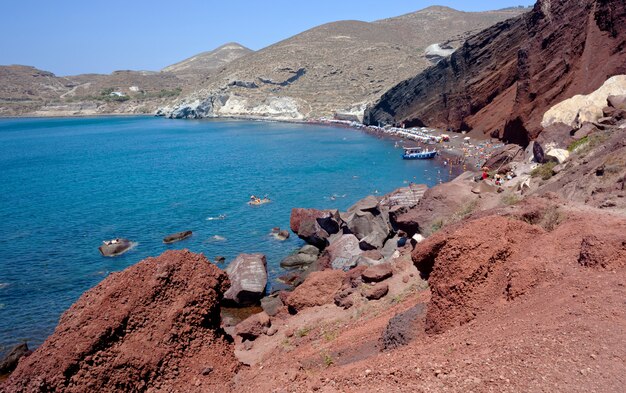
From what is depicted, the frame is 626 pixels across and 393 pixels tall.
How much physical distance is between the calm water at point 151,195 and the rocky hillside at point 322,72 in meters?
28.1

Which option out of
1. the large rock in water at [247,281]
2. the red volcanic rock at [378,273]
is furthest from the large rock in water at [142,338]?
the large rock in water at [247,281]

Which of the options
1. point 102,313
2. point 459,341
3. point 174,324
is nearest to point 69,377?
point 102,313

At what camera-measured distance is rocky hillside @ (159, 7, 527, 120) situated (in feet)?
373

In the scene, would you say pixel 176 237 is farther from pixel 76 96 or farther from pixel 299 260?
pixel 76 96

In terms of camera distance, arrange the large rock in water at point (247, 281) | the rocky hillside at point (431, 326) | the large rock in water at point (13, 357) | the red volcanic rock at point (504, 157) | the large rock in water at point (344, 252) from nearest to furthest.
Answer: the rocky hillside at point (431, 326) < the large rock in water at point (13, 357) < the large rock in water at point (247, 281) < the large rock in water at point (344, 252) < the red volcanic rock at point (504, 157)

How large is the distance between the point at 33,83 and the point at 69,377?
219509mm

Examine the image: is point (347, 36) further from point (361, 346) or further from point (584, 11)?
point (361, 346)

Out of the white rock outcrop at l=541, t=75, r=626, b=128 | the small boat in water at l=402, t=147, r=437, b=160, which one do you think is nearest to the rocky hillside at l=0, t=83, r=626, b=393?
the white rock outcrop at l=541, t=75, r=626, b=128

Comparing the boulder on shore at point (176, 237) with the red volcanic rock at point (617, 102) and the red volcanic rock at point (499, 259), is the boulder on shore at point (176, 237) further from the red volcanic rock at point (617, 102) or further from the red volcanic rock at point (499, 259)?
the red volcanic rock at point (617, 102)

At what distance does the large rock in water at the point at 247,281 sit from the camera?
21312mm

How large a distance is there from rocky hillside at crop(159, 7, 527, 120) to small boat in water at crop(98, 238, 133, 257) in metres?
71.1

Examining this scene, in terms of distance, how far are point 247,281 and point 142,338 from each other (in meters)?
12.3

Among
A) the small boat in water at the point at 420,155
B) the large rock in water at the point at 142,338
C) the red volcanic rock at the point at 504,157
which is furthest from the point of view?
the small boat in water at the point at 420,155

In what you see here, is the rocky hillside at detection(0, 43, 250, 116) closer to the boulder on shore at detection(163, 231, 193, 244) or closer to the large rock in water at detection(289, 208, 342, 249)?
the boulder on shore at detection(163, 231, 193, 244)
